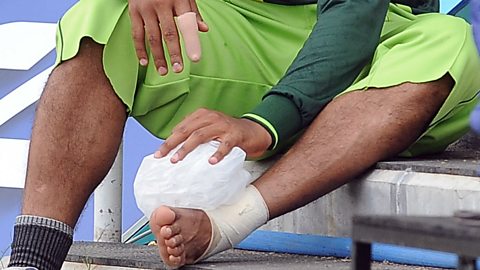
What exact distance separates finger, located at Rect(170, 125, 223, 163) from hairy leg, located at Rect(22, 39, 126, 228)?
19 cm

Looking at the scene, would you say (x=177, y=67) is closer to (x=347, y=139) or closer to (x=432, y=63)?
(x=347, y=139)

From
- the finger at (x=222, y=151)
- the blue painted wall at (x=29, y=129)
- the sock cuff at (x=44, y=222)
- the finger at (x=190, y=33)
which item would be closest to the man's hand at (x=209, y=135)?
the finger at (x=222, y=151)

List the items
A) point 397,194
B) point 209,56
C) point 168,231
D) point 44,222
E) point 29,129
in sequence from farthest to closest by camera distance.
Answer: point 29,129 → point 209,56 → point 397,194 → point 44,222 → point 168,231

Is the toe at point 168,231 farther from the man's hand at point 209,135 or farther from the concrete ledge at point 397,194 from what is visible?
the concrete ledge at point 397,194

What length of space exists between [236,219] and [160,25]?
1.18 feet

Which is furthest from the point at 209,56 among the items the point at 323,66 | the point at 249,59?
the point at 323,66

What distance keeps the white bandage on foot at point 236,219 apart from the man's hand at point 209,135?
9cm

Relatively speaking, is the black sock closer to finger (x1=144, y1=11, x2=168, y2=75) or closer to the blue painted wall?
finger (x1=144, y1=11, x2=168, y2=75)

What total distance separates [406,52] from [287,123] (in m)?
0.27

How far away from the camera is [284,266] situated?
6.89ft

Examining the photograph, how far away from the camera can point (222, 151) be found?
6.30ft

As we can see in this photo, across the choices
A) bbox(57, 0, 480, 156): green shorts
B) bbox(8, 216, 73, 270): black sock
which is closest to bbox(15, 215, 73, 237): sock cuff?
bbox(8, 216, 73, 270): black sock

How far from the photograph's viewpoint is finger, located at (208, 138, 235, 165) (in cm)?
191

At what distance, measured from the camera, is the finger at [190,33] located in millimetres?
1923
